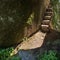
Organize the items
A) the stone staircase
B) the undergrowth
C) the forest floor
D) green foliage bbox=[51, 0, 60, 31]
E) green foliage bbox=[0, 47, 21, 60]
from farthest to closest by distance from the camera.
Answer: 1. green foliage bbox=[51, 0, 60, 31]
2. the stone staircase
3. the forest floor
4. green foliage bbox=[0, 47, 21, 60]
5. the undergrowth

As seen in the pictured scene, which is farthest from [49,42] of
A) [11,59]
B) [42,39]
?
[11,59]

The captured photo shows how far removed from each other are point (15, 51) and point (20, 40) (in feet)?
2.18

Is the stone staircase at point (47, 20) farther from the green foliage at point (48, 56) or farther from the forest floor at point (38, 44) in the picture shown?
the green foliage at point (48, 56)

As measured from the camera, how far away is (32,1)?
8078 mm

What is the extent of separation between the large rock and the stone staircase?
1038 millimetres

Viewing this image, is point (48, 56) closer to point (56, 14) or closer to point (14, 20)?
point (14, 20)

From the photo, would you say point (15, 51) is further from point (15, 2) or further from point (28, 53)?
point (15, 2)

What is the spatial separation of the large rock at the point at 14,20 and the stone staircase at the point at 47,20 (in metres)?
1.04

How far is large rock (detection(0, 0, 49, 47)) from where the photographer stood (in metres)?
6.88

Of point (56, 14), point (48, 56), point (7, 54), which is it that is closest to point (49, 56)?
point (48, 56)

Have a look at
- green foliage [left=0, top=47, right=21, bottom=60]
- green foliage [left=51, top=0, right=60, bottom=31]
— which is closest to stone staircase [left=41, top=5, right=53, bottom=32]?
green foliage [left=51, top=0, right=60, bottom=31]

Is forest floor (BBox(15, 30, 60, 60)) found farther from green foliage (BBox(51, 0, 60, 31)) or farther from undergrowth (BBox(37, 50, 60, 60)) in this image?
green foliage (BBox(51, 0, 60, 31))

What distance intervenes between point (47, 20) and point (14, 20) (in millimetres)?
2460

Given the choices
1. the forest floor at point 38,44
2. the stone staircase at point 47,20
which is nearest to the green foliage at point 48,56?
the forest floor at point 38,44
